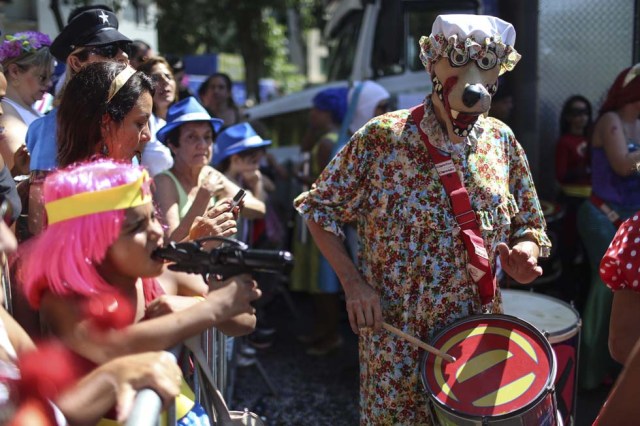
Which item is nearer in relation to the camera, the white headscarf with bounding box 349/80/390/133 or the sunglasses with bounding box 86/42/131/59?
the sunglasses with bounding box 86/42/131/59

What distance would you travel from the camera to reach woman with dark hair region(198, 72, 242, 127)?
6.50 meters

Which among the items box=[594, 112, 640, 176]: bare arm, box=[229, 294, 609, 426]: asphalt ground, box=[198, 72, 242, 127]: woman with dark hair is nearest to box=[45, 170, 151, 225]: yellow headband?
box=[229, 294, 609, 426]: asphalt ground

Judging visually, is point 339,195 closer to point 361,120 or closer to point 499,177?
point 499,177

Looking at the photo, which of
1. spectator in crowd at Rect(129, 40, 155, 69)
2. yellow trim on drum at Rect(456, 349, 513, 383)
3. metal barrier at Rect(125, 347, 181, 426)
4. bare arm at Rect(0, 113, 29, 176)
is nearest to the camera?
metal barrier at Rect(125, 347, 181, 426)

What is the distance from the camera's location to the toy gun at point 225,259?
170 centimetres

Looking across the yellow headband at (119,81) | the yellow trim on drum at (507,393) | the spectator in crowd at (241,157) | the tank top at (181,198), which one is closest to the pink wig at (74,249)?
the yellow headband at (119,81)

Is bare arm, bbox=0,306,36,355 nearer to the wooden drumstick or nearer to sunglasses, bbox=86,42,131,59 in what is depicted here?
the wooden drumstick

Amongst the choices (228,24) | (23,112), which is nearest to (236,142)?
(23,112)

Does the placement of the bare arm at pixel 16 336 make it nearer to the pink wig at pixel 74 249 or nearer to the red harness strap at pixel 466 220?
the pink wig at pixel 74 249

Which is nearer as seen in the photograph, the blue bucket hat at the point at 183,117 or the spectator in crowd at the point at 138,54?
the blue bucket hat at the point at 183,117

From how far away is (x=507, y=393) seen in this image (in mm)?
2277

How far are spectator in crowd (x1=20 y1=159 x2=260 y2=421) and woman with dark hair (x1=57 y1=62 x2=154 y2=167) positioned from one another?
0.68 meters

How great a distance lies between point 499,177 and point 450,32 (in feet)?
1.81

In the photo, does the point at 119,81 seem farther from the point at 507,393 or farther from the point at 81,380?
the point at 507,393
